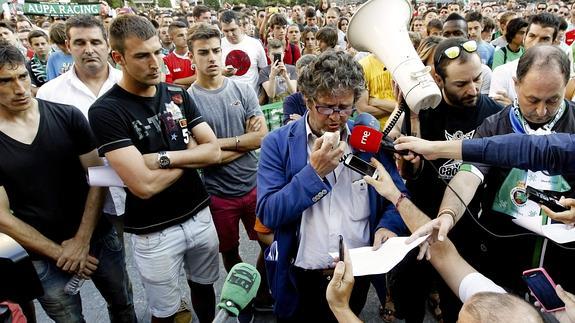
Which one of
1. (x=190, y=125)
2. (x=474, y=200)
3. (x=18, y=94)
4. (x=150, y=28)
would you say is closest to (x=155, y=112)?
(x=190, y=125)

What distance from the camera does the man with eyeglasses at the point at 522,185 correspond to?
186 centimetres

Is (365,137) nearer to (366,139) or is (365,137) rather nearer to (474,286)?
(366,139)

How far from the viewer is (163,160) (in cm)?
228

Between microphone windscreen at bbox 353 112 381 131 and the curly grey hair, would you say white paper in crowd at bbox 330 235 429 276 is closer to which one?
microphone windscreen at bbox 353 112 381 131

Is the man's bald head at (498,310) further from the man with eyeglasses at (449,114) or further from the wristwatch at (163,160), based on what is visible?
the wristwatch at (163,160)

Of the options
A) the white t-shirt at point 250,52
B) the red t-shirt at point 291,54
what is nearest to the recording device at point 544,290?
the white t-shirt at point 250,52

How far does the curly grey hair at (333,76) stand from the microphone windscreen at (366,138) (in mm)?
195

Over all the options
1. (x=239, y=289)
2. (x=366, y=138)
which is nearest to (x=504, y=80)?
(x=366, y=138)

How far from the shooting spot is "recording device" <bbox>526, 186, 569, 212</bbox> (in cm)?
178

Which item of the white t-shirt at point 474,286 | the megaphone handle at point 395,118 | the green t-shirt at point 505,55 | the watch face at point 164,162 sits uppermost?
the megaphone handle at point 395,118

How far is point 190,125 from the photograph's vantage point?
8.33 ft

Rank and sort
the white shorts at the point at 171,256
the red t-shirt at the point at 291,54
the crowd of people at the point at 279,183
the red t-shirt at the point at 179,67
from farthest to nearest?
the red t-shirt at the point at 291,54
the red t-shirt at the point at 179,67
the white shorts at the point at 171,256
the crowd of people at the point at 279,183

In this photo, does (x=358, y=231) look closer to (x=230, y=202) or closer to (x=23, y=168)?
(x=230, y=202)

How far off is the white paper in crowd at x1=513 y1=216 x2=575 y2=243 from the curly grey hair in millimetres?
1001
